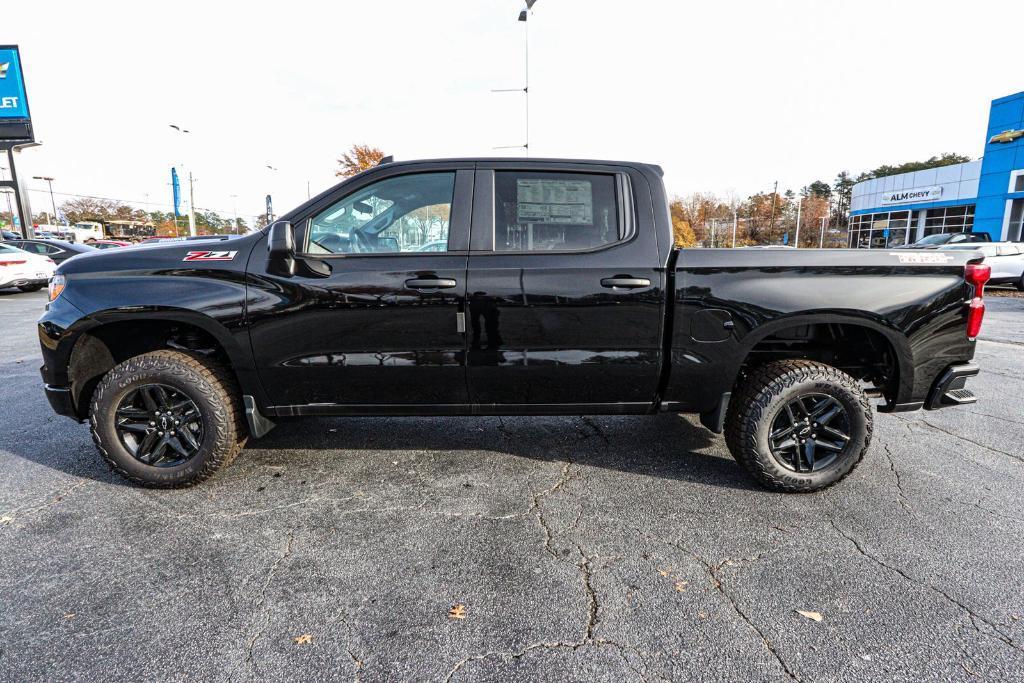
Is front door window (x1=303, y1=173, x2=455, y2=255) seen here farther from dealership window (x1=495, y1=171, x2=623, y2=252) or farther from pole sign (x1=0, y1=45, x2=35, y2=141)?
pole sign (x1=0, y1=45, x2=35, y2=141)

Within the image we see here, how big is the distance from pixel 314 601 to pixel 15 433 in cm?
348

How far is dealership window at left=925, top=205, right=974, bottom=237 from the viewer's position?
33.7 metres

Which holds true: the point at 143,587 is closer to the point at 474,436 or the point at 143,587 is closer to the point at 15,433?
the point at 474,436

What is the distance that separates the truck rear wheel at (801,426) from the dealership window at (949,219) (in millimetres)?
37950

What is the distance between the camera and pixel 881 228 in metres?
41.1

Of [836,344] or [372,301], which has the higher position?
[372,301]

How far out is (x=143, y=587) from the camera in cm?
236

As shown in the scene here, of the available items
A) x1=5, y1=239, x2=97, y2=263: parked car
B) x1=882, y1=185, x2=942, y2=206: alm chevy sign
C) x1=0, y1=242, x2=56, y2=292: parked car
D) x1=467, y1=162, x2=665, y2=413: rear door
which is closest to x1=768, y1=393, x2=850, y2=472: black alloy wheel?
x1=467, y1=162, x2=665, y2=413: rear door

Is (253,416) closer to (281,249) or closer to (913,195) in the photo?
(281,249)

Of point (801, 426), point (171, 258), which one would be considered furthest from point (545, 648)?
point (171, 258)

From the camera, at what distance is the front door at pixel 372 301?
3029 millimetres

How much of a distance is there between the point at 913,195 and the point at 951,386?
43.7 m

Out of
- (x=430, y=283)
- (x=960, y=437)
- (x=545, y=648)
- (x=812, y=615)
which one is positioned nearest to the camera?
(x=545, y=648)

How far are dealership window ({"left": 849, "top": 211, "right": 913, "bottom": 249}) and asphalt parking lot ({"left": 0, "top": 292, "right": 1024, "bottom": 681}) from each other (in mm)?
41407
